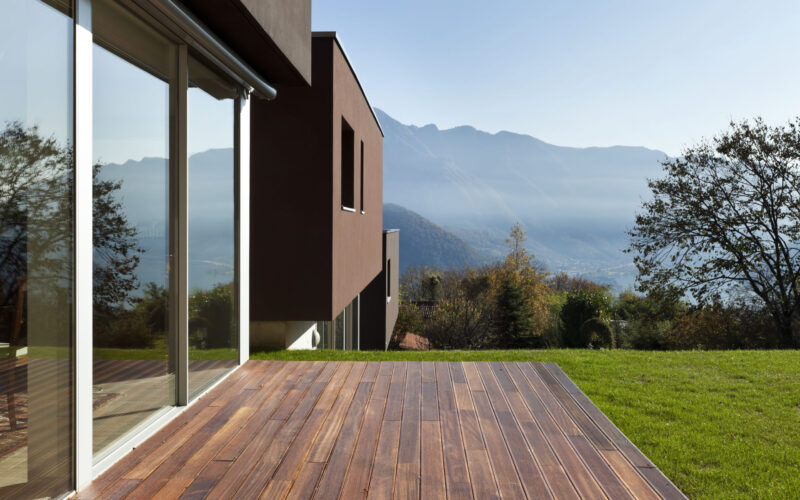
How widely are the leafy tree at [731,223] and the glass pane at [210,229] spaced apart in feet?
43.9

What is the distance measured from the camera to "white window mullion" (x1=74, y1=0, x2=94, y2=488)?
219cm

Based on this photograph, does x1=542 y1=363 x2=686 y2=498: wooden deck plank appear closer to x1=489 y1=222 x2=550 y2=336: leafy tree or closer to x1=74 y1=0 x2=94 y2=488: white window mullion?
x1=74 y1=0 x2=94 y2=488: white window mullion

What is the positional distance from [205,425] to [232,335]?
1.24m

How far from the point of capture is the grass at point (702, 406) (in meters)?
3.19

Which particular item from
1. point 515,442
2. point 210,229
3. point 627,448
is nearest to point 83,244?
point 210,229

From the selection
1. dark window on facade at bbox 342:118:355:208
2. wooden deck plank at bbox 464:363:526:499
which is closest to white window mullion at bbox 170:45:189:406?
wooden deck plank at bbox 464:363:526:499

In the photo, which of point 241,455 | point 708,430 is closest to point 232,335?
point 241,455

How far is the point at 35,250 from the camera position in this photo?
1995 millimetres

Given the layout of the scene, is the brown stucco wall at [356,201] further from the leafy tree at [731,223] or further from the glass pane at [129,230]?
the leafy tree at [731,223]

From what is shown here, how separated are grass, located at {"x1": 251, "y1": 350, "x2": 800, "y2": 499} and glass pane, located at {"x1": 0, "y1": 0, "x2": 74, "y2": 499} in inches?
124

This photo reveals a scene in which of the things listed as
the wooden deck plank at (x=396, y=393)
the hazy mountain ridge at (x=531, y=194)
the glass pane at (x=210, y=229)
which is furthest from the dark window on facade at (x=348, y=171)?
the hazy mountain ridge at (x=531, y=194)

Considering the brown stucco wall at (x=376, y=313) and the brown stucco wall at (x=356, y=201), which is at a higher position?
the brown stucco wall at (x=356, y=201)

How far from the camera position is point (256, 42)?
11.9 ft

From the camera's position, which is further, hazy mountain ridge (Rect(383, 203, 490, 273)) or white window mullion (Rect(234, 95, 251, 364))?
hazy mountain ridge (Rect(383, 203, 490, 273))
